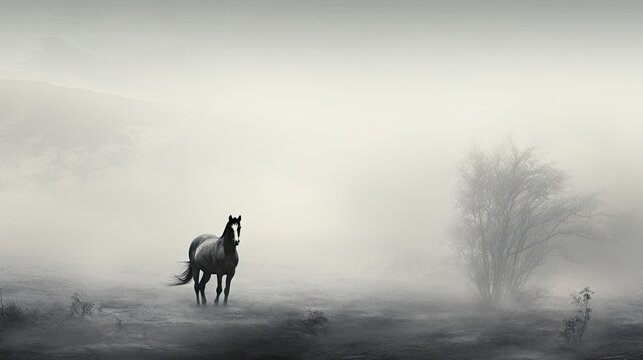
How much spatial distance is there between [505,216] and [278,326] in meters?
15.2

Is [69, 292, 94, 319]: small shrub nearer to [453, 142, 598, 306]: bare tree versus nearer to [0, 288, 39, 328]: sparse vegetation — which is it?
[0, 288, 39, 328]: sparse vegetation

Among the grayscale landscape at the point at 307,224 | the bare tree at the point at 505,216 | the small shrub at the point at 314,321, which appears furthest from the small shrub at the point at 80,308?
the bare tree at the point at 505,216

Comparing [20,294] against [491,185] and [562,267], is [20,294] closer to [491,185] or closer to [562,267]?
[491,185]

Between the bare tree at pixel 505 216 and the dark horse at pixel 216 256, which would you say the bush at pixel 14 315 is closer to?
the dark horse at pixel 216 256

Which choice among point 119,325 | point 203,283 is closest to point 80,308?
point 119,325

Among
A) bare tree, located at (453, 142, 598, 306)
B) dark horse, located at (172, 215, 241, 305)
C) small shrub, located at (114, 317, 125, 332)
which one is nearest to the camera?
small shrub, located at (114, 317, 125, 332)

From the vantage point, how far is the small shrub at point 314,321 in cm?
2767

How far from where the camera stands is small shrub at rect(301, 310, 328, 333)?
90.8 ft

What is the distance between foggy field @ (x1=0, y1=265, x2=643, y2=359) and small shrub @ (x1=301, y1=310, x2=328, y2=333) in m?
0.16

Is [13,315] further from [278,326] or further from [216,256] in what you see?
[278,326]

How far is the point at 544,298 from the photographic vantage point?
38375 mm

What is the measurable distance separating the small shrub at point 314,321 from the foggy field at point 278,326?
16 centimetres

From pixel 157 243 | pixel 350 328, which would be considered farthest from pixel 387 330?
pixel 157 243

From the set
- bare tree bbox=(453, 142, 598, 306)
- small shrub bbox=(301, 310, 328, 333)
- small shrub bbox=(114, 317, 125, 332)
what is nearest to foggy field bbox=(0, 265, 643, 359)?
small shrub bbox=(114, 317, 125, 332)
